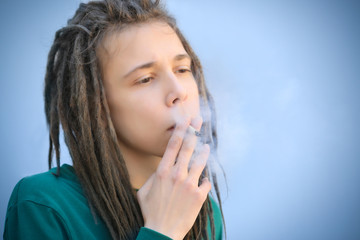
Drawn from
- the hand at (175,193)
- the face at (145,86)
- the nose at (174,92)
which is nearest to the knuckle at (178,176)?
the hand at (175,193)

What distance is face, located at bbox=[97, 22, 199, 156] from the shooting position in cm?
112

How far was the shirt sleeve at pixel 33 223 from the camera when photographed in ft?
3.20

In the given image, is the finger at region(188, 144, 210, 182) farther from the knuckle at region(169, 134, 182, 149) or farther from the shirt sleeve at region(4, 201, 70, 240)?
the shirt sleeve at region(4, 201, 70, 240)

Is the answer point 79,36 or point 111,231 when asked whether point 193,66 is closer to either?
point 79,36

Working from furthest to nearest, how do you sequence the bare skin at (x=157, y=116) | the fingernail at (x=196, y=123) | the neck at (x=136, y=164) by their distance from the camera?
the neck at (x=136, y=164) < the fingernail at (x=196, y=123) < the bare skin at (x=157, y=116)

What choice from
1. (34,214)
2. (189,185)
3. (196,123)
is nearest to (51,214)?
(34,214)

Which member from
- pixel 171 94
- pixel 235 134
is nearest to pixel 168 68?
pixel 171 94

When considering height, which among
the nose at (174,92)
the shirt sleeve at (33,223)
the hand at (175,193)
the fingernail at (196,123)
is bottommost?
the shirt sleeve at (33,223)

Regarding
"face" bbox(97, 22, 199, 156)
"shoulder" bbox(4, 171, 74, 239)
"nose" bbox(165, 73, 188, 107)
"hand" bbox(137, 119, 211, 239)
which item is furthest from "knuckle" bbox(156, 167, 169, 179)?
"shoulder" bbox(4, 171, 74, 239)

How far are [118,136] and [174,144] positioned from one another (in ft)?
0.89

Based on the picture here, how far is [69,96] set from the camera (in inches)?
50.2

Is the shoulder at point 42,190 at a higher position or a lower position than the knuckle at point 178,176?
lower

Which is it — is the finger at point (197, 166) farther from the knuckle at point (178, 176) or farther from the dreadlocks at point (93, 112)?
the dreadlocks at point (93, 112)

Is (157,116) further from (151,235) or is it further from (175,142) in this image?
(151,235)
